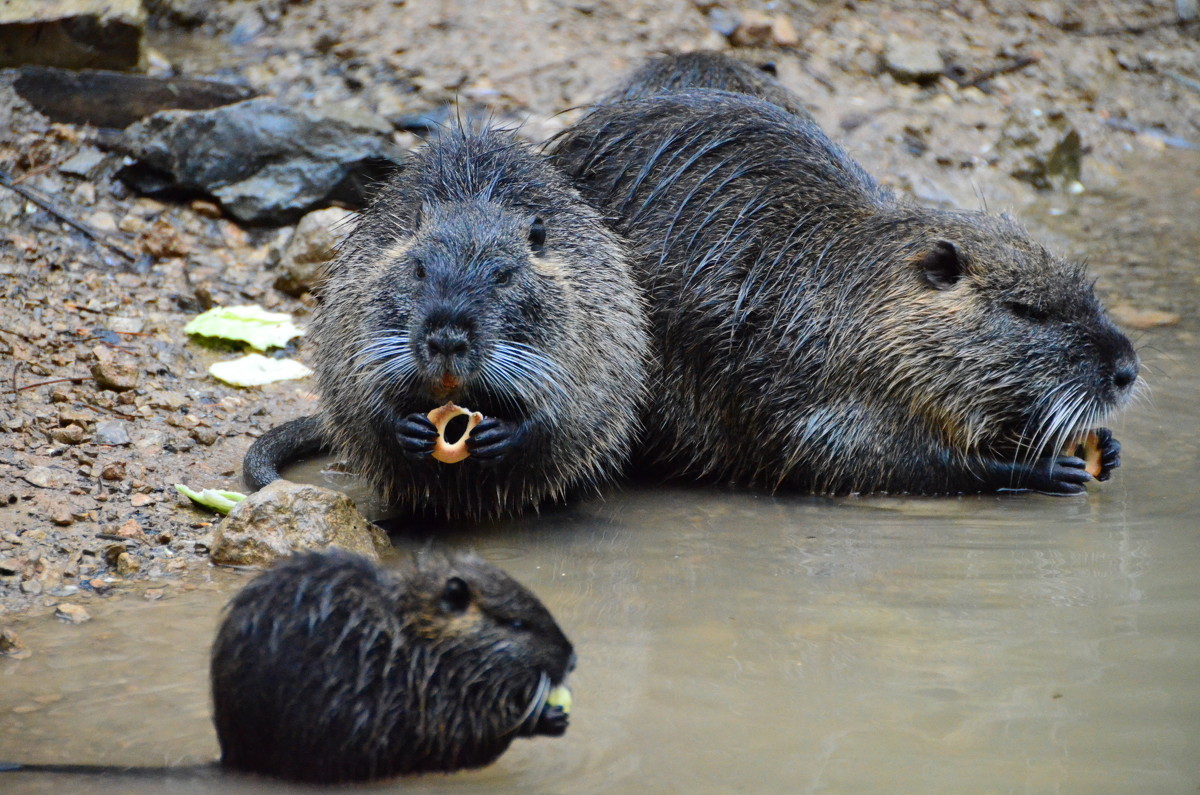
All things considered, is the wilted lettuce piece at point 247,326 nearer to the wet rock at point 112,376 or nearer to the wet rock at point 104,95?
the wet rock at point 112,376

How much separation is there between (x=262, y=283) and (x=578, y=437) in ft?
6.77

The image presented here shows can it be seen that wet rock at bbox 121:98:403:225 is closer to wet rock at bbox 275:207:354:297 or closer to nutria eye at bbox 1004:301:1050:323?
wet rock at bbox 275:207:354:297

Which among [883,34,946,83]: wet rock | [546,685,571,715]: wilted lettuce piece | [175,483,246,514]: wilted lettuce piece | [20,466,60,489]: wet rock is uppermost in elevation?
[883,34,946,83]: wet rock

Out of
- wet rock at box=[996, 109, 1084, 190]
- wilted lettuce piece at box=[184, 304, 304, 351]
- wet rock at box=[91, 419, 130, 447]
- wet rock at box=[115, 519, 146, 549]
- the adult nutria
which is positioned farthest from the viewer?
wet rock at box=[996, 109, 1084, 190]

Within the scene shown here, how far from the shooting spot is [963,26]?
8.00 meters

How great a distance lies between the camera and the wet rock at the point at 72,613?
299cm

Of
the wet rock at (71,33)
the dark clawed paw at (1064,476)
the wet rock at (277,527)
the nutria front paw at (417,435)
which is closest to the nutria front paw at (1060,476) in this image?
the dark clawed paw at (1064,476)

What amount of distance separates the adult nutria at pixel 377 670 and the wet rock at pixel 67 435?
185cm

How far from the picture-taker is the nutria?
203 inches

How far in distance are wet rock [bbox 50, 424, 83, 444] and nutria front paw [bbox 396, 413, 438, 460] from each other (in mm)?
1064

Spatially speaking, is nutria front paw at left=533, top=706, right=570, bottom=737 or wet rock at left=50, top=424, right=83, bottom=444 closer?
nutria front paw at left=533, top=706, right=570, bottom=737

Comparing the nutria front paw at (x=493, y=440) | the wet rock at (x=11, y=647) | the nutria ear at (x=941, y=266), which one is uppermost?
the nutria ear at (x=941, y=266)

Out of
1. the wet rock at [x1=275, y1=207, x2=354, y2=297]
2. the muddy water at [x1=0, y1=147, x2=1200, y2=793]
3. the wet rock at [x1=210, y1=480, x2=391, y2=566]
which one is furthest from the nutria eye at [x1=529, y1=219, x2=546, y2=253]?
the wet rock at [x1=275, y1=207, x2=354, y2=297]

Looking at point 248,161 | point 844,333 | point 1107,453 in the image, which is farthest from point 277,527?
point 248,161
